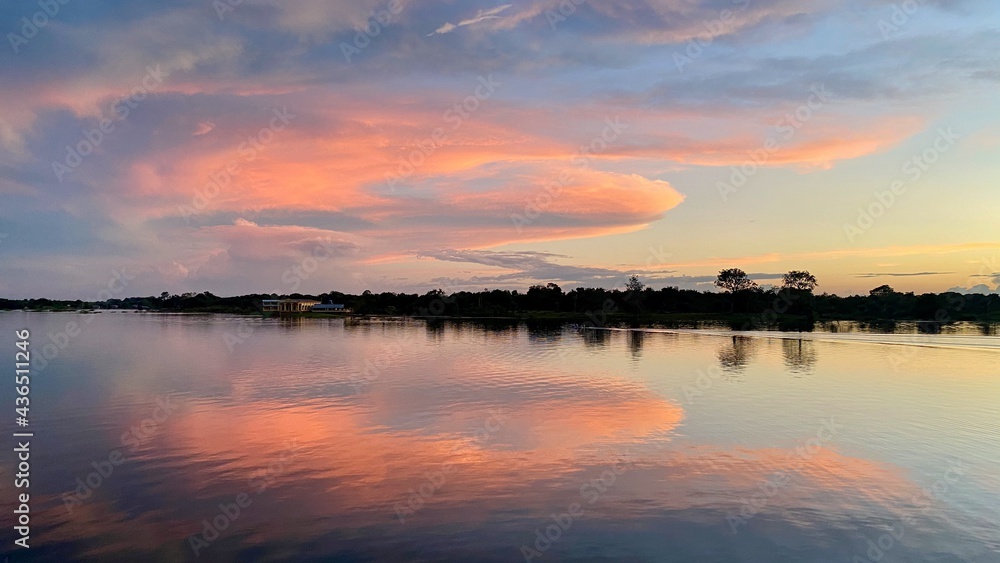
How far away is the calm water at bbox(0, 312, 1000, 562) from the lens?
44.2 feet

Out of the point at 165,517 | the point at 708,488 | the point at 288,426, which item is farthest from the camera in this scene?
the point at 288,426

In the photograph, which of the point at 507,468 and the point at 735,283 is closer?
the point at 507,468

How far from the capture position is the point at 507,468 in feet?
62.3

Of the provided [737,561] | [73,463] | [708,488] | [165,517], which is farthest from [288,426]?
[737,561]

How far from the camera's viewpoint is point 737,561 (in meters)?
12.7

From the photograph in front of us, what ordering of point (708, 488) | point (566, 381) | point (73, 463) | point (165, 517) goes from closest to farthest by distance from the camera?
point (165, 517)
point (708, 488)
point (73, 463)
point (566, 381)

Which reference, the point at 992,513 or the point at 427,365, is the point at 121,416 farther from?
the point at 992,513

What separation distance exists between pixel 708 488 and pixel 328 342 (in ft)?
201

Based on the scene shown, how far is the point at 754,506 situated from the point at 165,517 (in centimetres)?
1512

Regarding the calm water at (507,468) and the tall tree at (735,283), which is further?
the tall tree at (735,283)

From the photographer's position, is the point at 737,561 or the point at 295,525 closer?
the point at 737,561

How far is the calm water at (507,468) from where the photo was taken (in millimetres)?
13466

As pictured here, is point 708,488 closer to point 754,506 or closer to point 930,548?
point 754,506

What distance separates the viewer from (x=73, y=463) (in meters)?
19.0
